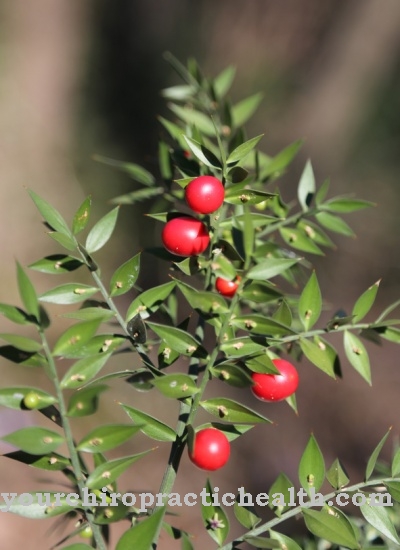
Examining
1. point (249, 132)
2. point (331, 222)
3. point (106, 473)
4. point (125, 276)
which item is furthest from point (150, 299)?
point (249, 132)

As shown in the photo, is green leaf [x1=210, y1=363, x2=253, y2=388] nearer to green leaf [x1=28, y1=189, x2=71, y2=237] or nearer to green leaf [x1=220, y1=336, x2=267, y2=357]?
green leaf [x1=220, y1=336, x2=267, y2=357]

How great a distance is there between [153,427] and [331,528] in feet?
0.46

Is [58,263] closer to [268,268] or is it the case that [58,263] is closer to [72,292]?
[72,292]

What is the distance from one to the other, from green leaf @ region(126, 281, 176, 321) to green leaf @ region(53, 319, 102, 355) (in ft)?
0.19

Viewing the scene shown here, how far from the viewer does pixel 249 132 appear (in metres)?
2.11

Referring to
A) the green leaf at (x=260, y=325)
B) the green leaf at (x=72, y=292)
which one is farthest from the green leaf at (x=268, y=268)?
the green leaf at (x=72, y=292)

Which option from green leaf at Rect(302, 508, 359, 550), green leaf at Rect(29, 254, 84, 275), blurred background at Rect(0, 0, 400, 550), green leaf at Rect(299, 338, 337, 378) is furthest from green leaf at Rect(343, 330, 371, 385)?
blurred background at Rect(0, 0, 400, 550)

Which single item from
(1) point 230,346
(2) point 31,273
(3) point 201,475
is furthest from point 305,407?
(1) point 230,346

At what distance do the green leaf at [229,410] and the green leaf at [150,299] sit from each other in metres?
0.09

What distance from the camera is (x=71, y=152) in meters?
2.40

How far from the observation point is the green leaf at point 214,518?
442mm

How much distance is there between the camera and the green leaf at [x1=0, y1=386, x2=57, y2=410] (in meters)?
0.39

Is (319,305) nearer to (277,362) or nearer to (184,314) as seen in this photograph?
(277,362)

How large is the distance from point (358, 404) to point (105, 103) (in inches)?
61.5
